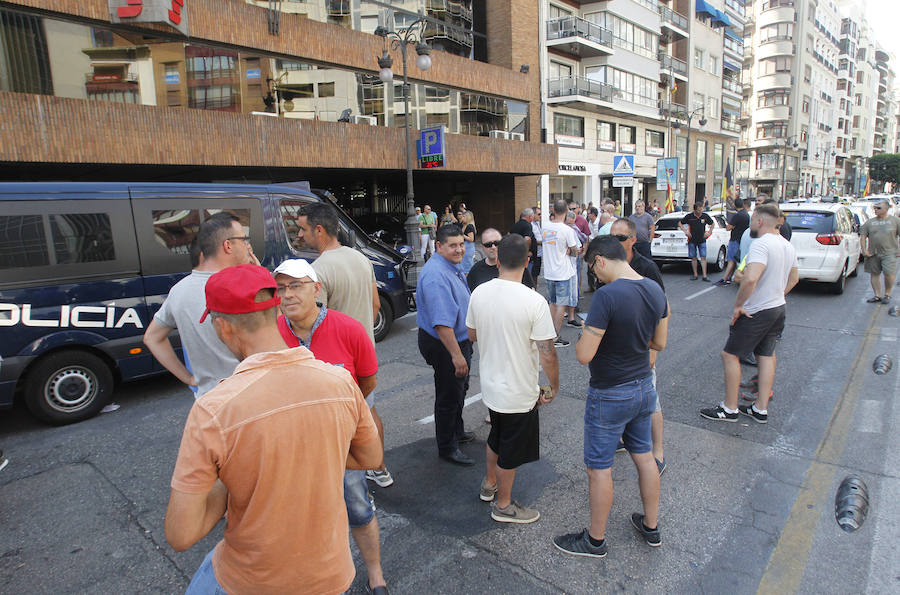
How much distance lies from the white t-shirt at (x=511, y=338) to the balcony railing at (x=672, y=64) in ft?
127

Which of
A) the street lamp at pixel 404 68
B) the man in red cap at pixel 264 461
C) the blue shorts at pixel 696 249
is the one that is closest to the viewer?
the man in red cap at pixel 264 461

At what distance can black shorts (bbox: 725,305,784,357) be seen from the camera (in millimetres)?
4324

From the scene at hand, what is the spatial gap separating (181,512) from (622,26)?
36.5m

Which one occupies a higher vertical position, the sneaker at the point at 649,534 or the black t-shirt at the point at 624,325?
the black t-shirt at the point at 624,325

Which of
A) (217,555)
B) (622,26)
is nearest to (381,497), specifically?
(217,555)

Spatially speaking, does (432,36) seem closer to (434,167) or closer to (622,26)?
(434,167)

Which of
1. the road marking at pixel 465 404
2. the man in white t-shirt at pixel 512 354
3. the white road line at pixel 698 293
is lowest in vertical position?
the road marking at pixel 465 404

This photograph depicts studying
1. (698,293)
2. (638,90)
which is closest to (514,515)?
(698,293)

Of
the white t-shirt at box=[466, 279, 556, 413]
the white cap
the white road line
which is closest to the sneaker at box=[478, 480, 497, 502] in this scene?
the white t-shirt at box=[466, 279, 556, 413]

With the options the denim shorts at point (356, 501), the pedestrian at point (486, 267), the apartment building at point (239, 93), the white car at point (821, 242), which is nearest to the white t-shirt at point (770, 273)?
the pedestrian at point (486, 267)

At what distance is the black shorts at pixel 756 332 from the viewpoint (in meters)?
4.32

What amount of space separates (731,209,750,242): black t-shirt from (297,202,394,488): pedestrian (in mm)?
9688

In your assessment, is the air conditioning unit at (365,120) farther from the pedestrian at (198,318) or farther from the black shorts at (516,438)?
the black shorts at (516,438)

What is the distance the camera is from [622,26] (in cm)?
3136
